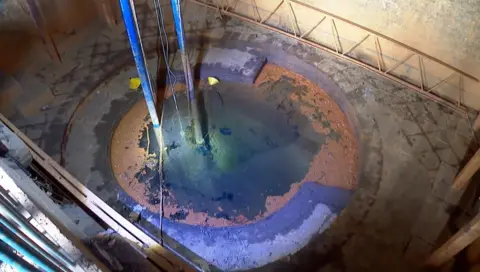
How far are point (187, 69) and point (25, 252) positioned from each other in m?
5.61

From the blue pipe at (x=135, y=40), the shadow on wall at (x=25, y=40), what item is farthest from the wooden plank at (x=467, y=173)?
the shadow on wall at (x=25, y=40)

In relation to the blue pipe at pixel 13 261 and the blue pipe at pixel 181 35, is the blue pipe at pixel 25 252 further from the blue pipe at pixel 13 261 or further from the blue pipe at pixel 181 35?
the blue pipe at pixel 181 35

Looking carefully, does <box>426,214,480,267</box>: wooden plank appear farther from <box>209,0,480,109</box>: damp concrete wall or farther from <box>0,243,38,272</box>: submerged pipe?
<box>0,243,38,272</box>: submerged pipe

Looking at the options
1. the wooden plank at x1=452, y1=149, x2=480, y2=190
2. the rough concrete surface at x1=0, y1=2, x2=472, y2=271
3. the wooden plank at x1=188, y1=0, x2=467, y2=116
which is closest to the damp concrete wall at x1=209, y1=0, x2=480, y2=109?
the wooden plank at x1=188, y1=0, x2=467, y2=116

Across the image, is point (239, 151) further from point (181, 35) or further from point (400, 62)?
point (400, 62)

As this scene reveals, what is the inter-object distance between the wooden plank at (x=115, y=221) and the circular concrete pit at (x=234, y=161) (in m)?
2.14

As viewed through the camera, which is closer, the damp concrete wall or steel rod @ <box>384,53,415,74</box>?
the damp concrete wall

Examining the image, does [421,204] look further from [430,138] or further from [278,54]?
[278,54]

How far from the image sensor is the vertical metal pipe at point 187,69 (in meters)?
6.84

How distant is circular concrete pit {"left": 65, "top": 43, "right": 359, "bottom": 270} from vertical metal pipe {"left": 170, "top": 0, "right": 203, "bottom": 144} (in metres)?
0.38

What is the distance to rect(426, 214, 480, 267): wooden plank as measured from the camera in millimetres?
5160

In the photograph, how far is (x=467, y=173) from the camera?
22.9 feet

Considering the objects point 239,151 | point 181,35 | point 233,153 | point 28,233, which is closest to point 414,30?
point 239,151

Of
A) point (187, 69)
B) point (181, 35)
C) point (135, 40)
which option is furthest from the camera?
point (187, 69)
